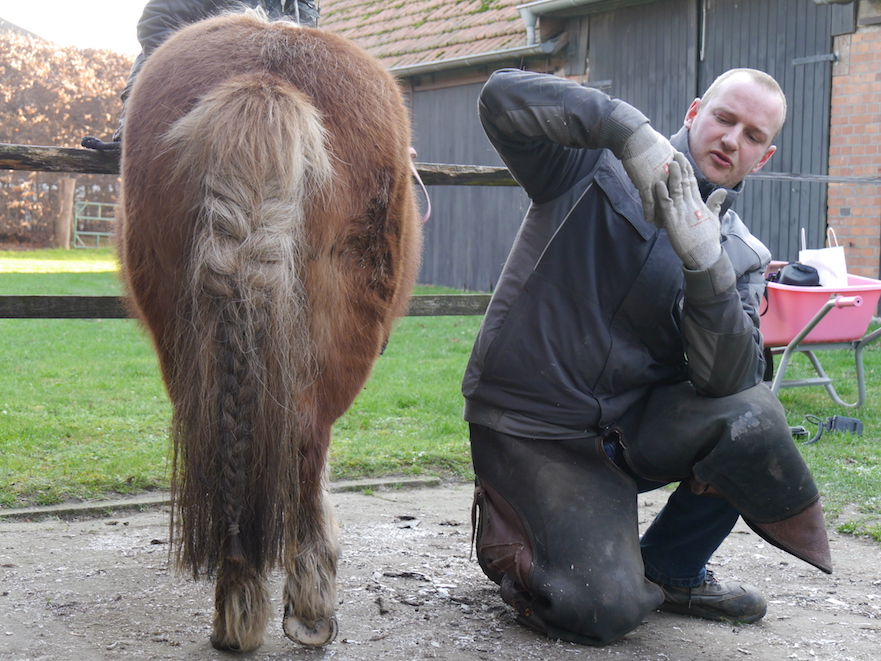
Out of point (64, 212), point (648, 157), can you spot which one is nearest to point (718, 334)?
point (648, 157)

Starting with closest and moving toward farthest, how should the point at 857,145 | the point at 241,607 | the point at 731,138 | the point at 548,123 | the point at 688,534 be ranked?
1. the point at 241,607
2. the point at 548,123
3. the point at 731,138
4. the point at 688,534
5. the point at 857,145

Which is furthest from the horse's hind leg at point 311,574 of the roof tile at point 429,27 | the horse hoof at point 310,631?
the roof tile at point 429,27

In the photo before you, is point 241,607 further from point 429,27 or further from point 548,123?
point 429,27

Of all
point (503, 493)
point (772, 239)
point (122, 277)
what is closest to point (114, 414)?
point (122, 277)

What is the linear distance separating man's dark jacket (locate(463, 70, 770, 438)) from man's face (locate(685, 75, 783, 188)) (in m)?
0.07

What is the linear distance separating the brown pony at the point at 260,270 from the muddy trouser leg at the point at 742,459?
891 millimetres

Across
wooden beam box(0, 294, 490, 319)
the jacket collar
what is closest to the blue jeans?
the jacket collar

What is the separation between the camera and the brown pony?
6.19 feet

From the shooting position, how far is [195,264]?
75.0 inches

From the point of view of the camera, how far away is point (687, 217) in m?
2.14

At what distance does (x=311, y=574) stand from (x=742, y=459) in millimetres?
1219

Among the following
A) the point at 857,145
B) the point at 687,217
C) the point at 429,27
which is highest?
the point at 429,27

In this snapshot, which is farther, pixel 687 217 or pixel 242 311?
pixel 687 217

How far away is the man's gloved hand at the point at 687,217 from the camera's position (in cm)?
212
